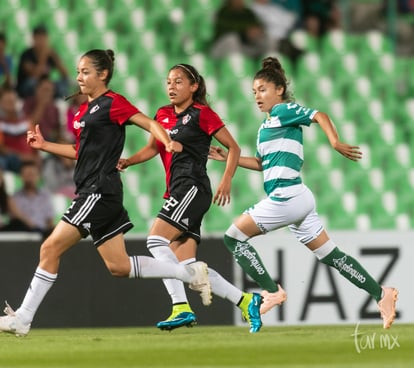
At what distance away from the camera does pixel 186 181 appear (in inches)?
322

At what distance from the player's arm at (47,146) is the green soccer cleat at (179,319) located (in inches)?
49.7

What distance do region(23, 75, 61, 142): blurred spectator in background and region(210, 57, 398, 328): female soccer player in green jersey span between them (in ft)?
13.5

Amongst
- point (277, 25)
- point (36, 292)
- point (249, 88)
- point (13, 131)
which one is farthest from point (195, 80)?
point (277, 25)

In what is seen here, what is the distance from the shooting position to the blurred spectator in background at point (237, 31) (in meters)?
13.5

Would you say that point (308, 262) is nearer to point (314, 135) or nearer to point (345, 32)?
point (314, 135)

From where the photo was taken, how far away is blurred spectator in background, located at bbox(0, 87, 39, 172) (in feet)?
39.1

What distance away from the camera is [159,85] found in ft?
43.5

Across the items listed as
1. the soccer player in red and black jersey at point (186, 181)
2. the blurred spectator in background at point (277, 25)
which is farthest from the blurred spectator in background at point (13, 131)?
the soccer player in red and black jersey at point (186, 181)

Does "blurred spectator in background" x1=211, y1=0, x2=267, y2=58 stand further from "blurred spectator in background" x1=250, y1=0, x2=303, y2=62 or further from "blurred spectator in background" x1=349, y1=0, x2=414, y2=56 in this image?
"blurred spectator in background" x1=349, y1=0, x2=414, y2=56

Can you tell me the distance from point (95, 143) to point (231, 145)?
1.03 m

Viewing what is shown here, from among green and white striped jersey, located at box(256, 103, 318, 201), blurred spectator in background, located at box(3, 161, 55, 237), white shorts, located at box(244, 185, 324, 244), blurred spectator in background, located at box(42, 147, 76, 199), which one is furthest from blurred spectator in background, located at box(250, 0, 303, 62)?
white shorts, located at box(244, 185, 324, 244)

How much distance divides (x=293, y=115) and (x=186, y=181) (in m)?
0.84

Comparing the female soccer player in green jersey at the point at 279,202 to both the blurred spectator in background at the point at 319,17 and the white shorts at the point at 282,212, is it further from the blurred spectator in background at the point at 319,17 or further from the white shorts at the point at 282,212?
the blurred spectator in background at the point at 319,17

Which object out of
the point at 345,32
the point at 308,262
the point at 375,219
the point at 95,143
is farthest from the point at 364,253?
the point at 345,32
